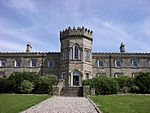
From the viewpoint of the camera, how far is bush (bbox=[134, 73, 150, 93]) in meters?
33.6

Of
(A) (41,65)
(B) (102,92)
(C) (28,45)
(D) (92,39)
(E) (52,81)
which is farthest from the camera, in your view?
(C) (28,45)

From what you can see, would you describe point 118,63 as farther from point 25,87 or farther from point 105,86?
point 25,87

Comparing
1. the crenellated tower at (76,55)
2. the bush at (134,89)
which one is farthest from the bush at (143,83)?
the crenellated tower at (76,55)

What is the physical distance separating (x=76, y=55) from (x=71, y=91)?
10.00 metres

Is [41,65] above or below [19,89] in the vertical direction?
above

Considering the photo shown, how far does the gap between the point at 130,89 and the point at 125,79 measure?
1.62 metres

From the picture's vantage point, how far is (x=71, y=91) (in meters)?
33.9

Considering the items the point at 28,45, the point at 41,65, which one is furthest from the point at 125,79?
the point at 28,45

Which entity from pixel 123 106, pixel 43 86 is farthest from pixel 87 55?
pixel 123 106

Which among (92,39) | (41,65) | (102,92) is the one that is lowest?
(102,92)

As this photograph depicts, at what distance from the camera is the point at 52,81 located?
34125mm

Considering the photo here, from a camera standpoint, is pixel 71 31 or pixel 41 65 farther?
pixel 41 65

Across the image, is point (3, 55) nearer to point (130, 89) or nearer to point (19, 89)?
point (19, 89)

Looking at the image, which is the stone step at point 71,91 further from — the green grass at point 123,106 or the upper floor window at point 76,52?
the green grass at point 123,106
